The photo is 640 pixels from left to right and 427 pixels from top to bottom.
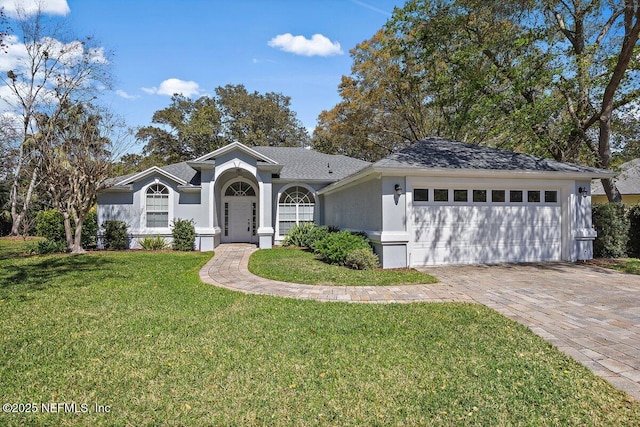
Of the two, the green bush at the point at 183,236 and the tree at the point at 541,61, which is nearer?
the tree at the point at 541,61

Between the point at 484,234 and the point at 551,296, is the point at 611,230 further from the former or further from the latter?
the point at 551,296

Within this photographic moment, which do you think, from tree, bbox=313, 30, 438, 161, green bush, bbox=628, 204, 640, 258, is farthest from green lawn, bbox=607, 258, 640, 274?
tree, bbox=313, 30, 438, 161

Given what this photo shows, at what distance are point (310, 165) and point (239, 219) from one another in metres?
4.92

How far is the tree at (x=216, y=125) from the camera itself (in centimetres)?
3108

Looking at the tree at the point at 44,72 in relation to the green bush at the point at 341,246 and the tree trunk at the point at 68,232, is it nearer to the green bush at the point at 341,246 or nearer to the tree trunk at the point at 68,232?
the tree trunk at the point at 68,232

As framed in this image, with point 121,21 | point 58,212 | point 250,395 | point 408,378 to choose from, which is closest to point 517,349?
point 408,378

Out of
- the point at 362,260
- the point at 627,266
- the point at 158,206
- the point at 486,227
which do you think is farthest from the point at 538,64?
the point at 158,206

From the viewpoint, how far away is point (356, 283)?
7566mm

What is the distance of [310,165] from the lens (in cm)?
1900

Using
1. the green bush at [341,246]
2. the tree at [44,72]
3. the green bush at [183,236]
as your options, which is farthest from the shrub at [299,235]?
the tree at [44,72]

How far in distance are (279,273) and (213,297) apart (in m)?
2.44

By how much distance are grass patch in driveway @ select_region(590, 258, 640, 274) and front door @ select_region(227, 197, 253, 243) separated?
47.7ft

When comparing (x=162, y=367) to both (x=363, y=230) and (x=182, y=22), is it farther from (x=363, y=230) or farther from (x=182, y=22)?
(x=182, y=22)

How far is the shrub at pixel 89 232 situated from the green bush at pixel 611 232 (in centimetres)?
1978
